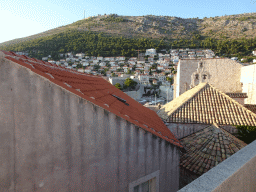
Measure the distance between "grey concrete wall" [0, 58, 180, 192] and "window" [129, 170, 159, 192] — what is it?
0.21m

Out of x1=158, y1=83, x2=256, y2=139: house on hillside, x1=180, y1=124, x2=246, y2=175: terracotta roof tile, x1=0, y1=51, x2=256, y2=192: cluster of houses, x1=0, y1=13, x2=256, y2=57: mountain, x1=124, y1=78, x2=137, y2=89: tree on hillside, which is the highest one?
x1=0, y1=13, x2=256, y2=57: mountain

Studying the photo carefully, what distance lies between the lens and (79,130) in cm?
337

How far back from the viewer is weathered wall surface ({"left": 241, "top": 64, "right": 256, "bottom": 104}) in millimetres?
18219

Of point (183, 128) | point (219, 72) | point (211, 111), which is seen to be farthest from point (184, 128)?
point (219, 72)

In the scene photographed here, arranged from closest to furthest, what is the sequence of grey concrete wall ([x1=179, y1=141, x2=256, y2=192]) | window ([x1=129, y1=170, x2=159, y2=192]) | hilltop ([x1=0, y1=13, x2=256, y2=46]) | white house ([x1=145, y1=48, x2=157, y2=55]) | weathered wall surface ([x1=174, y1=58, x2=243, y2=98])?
grey concrete wall ([x1=179, y1=141, x2=256, y2=192]) → window ([x1=129, y1=170, x2=159, y2=192]) → weathered wall surface ([x1=174, y1=58, x2=243, y2=98]) → white house ([x1=145, y1=48, x2=157, y2=55]) → hilltop ([x1=0, y1=13, x2=256, y2=46])

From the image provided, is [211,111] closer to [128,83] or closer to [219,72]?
[219,72]

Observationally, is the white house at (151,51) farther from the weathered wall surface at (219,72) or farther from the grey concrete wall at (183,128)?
the grey concrete wall at (183,128)

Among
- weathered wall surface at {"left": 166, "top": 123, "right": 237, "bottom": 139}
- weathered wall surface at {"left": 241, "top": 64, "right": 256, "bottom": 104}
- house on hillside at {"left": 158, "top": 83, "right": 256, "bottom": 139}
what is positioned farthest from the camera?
weathered wall surface at {"left": 241, "top": 64, "right": 256, "bottom": 104}

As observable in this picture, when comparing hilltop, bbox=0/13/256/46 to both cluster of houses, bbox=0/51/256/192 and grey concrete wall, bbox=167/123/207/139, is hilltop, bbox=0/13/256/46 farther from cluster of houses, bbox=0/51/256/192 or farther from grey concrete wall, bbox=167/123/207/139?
cluster of houses, bbox=0/51/256/192

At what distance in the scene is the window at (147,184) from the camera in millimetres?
4316

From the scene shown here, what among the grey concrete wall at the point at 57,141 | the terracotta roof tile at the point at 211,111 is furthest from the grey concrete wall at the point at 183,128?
the grey concrete wall at the point at 57,141

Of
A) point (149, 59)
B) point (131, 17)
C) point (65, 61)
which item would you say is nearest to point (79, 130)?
point (65, 61)

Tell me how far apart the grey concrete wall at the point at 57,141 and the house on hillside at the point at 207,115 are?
5.39 metres

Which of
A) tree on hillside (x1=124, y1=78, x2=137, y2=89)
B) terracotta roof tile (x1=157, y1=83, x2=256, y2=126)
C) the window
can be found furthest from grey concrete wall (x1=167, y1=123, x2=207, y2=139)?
tree on hillside (x1=124, y1=78, x2=137, y2=89)
